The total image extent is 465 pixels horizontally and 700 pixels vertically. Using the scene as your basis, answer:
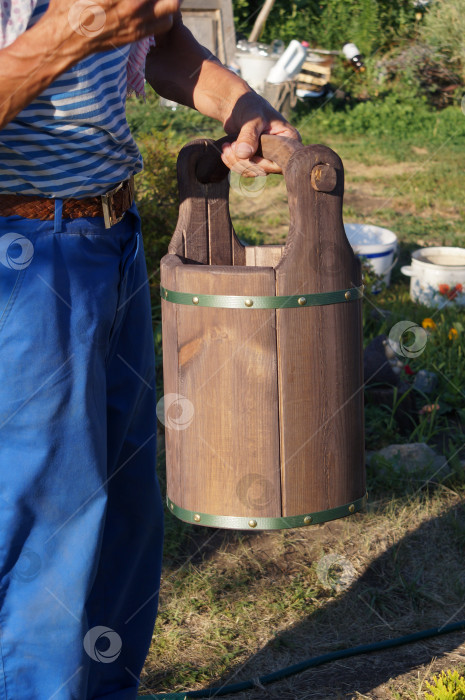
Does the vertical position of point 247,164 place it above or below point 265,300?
above

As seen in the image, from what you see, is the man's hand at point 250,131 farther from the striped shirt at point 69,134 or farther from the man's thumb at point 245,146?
the striped shirt at point 69,134

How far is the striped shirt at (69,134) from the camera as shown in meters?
1.47

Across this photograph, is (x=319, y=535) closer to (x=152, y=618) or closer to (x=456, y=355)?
(x=152, y=618)

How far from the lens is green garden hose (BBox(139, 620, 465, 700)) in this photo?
7.59ft

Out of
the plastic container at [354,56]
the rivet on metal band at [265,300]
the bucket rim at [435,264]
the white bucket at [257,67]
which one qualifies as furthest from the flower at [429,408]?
the plastic container at [354,56]

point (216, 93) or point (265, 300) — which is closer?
point (265, 300)

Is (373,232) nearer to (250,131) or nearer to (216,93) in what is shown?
(216,93)

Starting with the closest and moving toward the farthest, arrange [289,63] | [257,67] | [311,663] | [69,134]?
[69,134] → [311,663] → [289,63] → [257,67]

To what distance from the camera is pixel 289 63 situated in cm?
→ 959

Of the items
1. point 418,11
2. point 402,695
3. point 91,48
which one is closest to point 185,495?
point 91,48

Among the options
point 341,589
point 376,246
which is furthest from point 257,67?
point 341,589

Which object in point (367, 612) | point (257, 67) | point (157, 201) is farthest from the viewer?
point (257, 67)

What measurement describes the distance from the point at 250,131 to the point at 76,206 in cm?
42

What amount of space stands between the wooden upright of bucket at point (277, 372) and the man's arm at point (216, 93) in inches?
3.1
